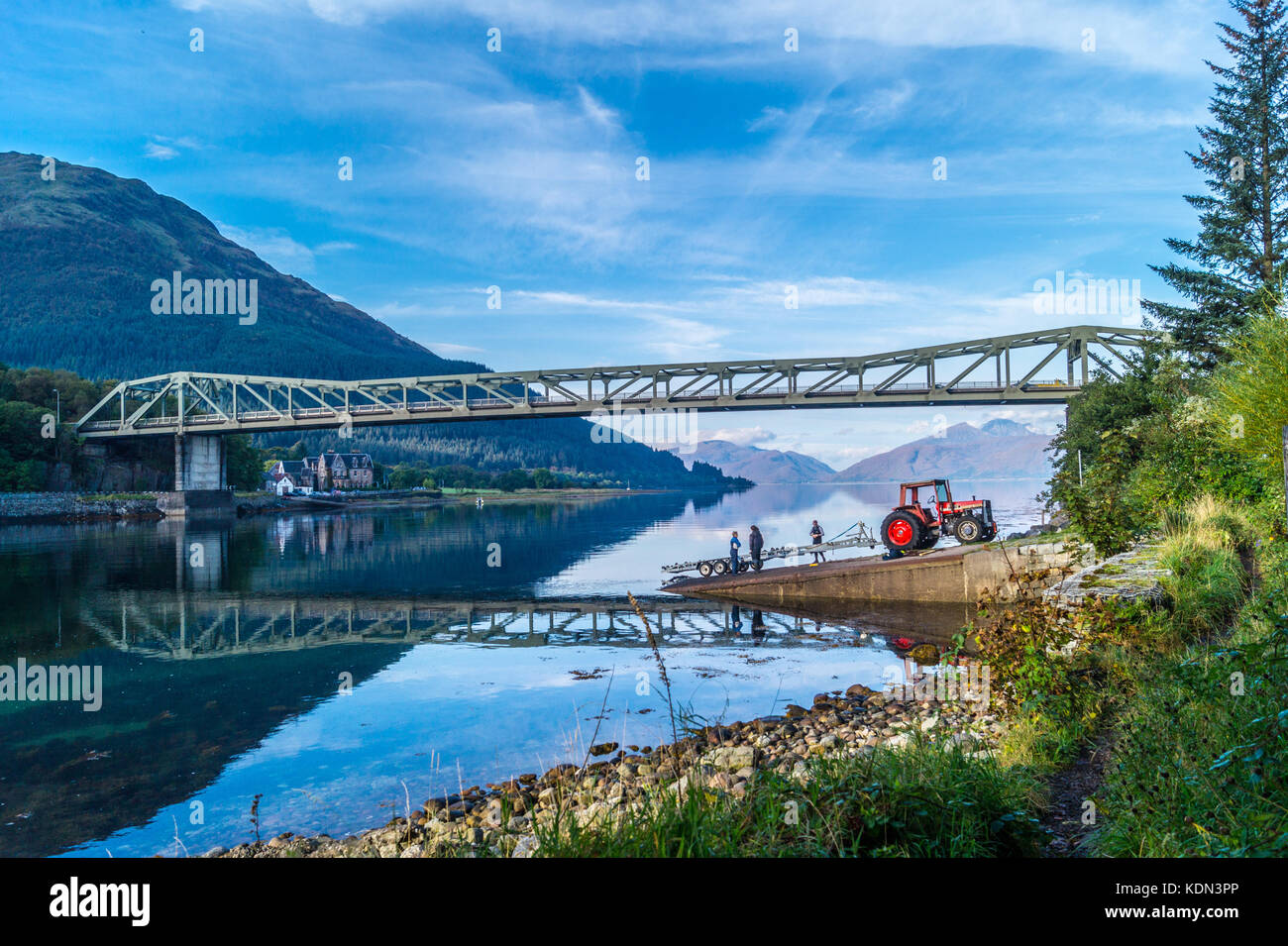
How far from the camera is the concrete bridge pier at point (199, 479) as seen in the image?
259 feet

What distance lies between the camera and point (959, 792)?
4.41 metres

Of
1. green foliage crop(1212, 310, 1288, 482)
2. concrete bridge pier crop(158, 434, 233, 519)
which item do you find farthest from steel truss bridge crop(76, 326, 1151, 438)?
green foliage crop(1212, 310, 1288, 482)

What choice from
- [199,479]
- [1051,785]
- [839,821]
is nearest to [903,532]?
[1051,785]

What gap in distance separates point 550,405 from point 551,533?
16.4 m

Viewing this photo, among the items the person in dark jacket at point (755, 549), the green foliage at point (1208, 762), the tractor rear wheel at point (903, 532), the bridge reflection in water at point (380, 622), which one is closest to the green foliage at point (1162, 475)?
the green foliage at point (1208, 762)

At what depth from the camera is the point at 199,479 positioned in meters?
85.6

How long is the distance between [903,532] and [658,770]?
17899mm

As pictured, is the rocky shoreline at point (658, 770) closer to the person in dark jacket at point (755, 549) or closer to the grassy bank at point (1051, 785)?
the grassy bank at point (1051, 785)

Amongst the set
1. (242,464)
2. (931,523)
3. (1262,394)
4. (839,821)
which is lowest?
(839,821)

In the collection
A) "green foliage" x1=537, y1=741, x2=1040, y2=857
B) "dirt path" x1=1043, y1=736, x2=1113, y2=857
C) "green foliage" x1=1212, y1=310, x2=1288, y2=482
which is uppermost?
"green foliage" x1=1212, y1=310, x2=1288, y2=482

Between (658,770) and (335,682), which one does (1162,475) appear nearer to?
(658,770)

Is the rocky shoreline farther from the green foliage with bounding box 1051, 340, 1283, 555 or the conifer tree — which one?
the conifer tree

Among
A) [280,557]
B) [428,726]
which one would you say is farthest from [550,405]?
[428,726]

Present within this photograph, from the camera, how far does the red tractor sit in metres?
24.1
